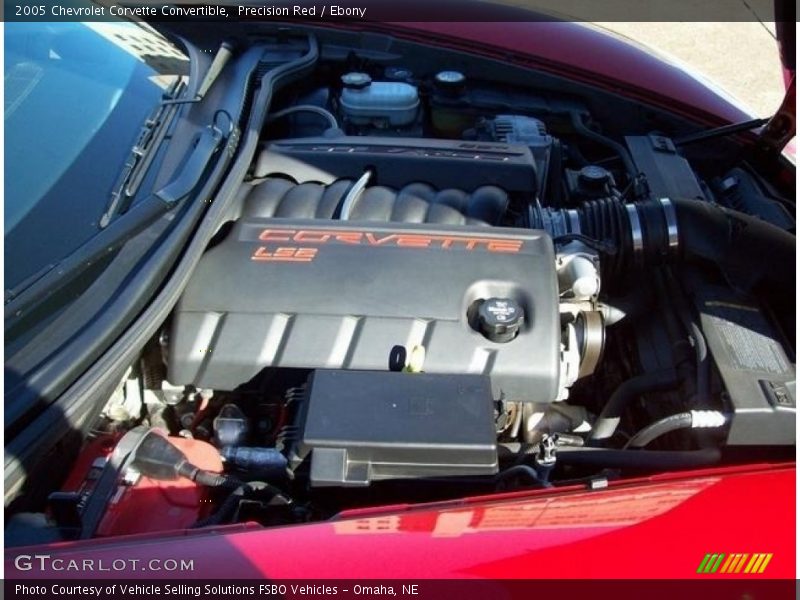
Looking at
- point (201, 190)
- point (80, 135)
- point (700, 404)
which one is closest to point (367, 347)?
point (201, 190)

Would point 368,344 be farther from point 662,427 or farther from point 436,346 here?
point 662,427

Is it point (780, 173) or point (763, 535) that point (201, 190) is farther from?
point (780, 173)

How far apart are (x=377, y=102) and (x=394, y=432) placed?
4.48 ft

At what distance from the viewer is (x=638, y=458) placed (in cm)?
130

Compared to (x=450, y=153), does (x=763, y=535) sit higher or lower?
lower

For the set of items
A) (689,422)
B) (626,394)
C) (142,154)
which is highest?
(142,154)

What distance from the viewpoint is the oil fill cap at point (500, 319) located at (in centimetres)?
137

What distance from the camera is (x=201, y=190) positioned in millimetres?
1575

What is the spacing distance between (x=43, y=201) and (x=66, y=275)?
0.78 feet

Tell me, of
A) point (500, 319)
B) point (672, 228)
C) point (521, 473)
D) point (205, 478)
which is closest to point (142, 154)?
point (205, 478)

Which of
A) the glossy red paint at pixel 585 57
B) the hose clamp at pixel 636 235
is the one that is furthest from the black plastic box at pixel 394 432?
the glossy red paint at pixel 585 57

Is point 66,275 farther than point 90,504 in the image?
Yes

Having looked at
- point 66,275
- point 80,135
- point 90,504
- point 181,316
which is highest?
point 80,135

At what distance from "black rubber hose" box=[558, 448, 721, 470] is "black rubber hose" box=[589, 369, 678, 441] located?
125mm
